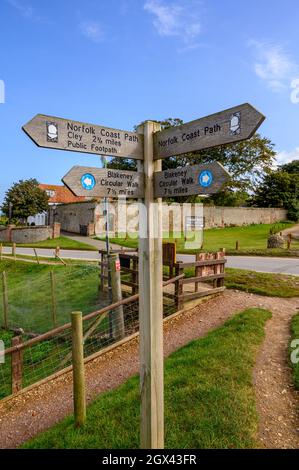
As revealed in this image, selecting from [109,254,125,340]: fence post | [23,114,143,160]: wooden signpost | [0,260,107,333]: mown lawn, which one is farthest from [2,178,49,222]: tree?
[23,114,143,160]: wooden signpost

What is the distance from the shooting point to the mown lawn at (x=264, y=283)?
9633mm

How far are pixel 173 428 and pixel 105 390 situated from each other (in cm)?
202

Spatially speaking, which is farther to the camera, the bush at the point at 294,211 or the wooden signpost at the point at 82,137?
the bush at the point at 294,211

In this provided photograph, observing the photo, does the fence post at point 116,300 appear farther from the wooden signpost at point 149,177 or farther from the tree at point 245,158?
the tree at point 245,158

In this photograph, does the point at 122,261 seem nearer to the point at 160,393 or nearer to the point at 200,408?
the point at 200,408

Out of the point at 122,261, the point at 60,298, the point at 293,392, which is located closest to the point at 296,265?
the point at 122,261

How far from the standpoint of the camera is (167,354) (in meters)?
6.47

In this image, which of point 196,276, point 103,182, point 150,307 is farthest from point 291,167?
point 103,182

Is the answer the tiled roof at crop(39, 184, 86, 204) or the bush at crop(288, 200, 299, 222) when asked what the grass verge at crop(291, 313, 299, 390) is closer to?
the bush at crop(288, 200, 299, 222)

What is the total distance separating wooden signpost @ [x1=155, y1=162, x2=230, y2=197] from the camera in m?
2.50

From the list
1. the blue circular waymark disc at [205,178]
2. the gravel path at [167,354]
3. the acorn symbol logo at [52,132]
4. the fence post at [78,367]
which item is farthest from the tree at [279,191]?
the acorn symbol logo at [52,132]

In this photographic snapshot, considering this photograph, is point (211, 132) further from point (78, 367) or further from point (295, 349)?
point (295, 349)

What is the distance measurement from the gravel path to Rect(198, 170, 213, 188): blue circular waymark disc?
2.79 m
